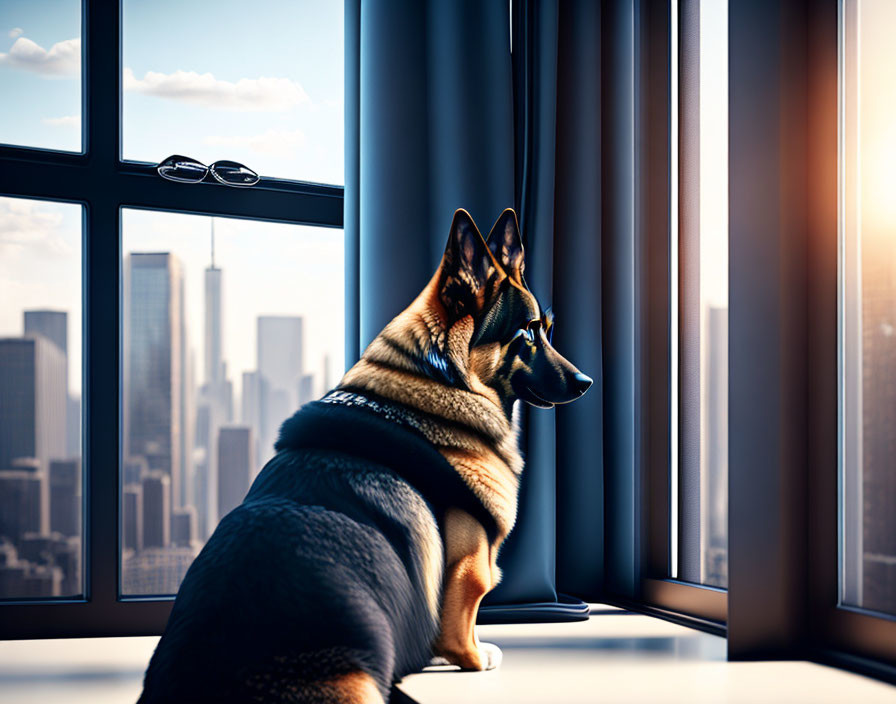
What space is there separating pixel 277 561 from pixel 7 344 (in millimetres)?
1151

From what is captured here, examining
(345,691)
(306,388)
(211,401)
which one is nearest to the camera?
(345,691)

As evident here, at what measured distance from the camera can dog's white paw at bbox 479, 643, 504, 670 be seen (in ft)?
4.23

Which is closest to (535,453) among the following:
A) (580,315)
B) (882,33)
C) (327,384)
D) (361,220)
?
(580,315)

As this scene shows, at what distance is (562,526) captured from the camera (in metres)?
1.97

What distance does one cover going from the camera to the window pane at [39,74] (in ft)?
5.63

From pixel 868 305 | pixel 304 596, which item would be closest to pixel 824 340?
pixel 868 305

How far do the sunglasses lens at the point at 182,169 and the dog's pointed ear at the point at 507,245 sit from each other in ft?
2.78

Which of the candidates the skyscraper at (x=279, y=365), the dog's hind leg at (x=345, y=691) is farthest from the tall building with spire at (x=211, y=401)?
the dog's hind leg at (x=345, y=691)

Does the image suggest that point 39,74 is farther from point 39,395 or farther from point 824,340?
point 824,340

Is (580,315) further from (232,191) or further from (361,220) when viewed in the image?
(232,191)

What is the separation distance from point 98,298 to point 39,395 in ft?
0.91

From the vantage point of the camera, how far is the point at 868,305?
1376 mm

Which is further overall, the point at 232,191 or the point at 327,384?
the point at 327,384

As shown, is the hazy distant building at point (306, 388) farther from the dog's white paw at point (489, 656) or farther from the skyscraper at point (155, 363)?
the dog's white paw at point (489, 656)
